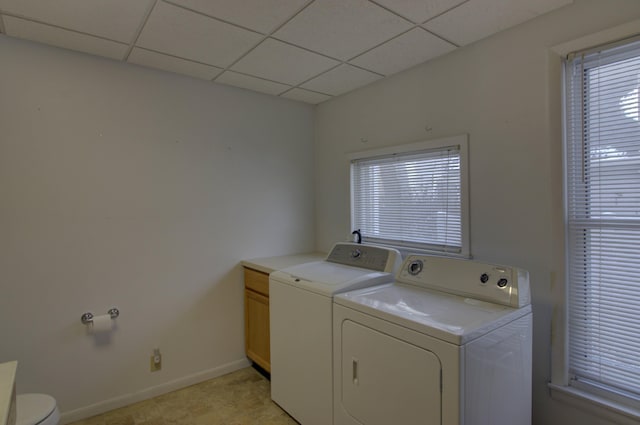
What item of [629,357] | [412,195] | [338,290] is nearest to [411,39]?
[412,195]

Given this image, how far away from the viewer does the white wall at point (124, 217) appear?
6.68ft

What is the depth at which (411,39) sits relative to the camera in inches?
79.4

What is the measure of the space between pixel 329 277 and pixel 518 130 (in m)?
1.35

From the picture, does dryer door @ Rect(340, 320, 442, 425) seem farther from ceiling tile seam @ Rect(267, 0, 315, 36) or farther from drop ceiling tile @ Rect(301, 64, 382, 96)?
drop ceiling tile @ Rect(301, 64, 382, 96)

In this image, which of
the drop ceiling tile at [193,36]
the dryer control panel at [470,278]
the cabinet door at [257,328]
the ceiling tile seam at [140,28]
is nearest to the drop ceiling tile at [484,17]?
the drop ceiling tile at [193,36]

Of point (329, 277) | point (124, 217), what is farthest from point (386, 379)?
point (124, 217)

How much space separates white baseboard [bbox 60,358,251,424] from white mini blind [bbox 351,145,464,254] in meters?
1.56

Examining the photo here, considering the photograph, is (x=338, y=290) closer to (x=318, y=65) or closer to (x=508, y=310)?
(x=508, y=310)

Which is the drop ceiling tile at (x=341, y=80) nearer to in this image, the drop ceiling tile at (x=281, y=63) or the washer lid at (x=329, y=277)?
the drop ceiling tile at (x=281, y=63)

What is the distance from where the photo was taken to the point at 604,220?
160 centimetres

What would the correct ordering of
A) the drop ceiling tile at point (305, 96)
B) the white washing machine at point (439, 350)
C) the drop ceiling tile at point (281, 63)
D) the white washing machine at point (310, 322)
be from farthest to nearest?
the drop ceiling tile at point (305, 96) < the drop ceiling tile at point (281, 63) < the white washing machine at point (310, 322) < the white washing machine at point (439, 350)

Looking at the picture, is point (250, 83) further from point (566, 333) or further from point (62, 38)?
point (566, 333)

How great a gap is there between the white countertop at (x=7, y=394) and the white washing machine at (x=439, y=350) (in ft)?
4.16

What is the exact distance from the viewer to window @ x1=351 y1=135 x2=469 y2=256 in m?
2.22
